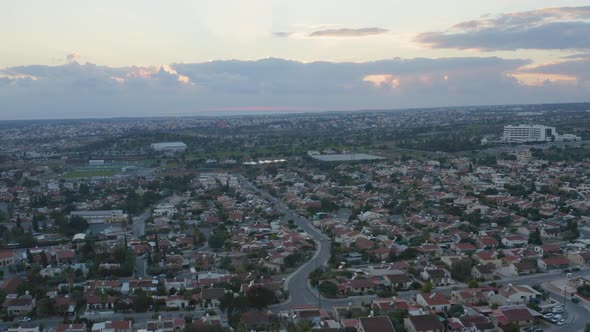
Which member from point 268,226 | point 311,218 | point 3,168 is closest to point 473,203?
point 311,218

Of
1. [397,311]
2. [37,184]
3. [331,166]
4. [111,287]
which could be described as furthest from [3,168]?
[397,311]

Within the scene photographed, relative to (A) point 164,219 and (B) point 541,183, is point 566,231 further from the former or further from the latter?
(A) point 164,219

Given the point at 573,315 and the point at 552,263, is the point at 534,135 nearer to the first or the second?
the point at 552,263

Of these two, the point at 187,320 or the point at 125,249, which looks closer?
the point at 187,320

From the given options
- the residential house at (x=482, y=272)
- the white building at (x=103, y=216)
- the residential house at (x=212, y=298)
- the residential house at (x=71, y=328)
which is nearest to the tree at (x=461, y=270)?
the residential house at (x=482, y=272)

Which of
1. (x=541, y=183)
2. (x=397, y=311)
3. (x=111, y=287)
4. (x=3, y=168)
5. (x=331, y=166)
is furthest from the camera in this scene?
(x=3, y=168)

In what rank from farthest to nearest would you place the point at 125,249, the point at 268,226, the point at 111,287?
the point at 268,226, the point at 125,249, the point at 111,287

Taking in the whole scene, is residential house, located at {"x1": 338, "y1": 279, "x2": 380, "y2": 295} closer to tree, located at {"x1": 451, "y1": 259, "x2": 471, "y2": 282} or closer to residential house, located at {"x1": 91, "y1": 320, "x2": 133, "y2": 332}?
tree, located at {"x1": 451, "y1": 259, "x2": 471, "y2": 282}

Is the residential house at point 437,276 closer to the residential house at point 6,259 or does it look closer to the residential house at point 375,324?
the residential house at point 375,324

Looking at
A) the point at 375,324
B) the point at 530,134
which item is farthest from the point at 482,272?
the point at 530,134
